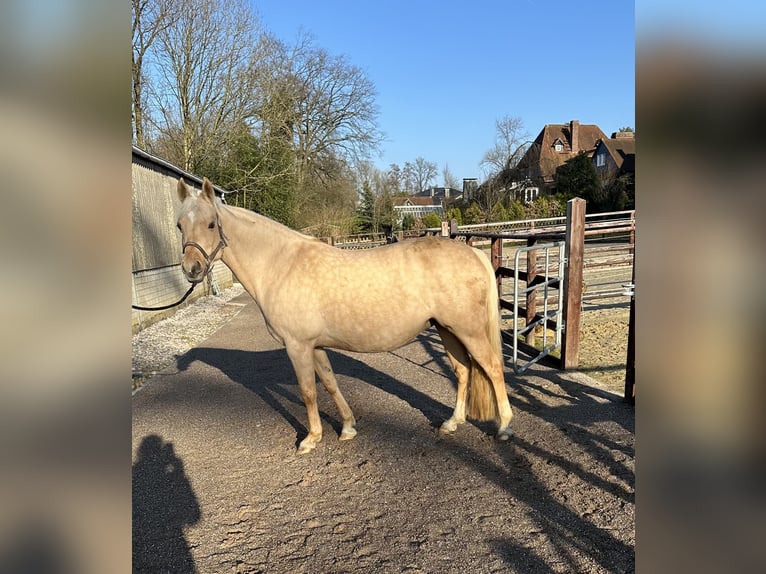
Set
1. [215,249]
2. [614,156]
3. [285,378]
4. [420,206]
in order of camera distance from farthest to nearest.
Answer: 1. [420,206]
2. [614,156]
3. [285,378]
4. [215,249]

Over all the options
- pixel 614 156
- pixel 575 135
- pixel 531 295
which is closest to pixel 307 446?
pixel 531 295

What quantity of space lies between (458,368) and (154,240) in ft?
25.2

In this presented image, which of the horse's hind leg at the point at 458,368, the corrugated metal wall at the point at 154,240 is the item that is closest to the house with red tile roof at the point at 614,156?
the corrugated metal wall at the point at 154,240

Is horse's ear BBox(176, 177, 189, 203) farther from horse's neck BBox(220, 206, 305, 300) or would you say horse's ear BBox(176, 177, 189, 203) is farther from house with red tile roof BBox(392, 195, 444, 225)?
house with red tile roof BBox(392, 195, 444, 225)

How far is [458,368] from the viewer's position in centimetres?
388

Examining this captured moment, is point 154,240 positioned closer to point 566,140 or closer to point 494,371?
point 494,371

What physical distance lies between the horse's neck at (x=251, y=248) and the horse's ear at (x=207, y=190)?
123 millimetres

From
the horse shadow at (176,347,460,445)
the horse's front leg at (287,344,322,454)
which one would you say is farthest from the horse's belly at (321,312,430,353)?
the horse shadow at (176,347,460,445)

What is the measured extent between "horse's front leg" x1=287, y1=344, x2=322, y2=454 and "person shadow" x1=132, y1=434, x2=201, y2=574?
0.87m

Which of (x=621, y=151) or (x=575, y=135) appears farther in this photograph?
(x=575, y=135)
